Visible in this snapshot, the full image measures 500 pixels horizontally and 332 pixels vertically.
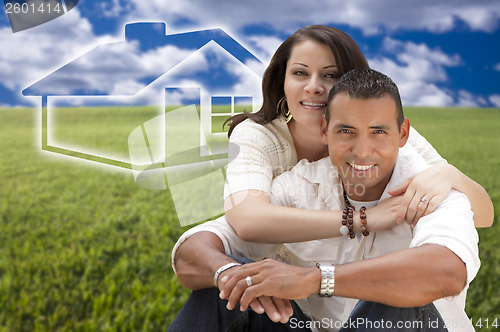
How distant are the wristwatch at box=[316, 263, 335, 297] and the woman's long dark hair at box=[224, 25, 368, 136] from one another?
2.22 ft

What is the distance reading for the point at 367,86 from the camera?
4.82ft

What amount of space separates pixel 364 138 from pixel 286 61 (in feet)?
1.68

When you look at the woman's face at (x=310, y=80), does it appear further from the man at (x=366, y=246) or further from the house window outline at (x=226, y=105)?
the house window outline at (x=226, y=105)

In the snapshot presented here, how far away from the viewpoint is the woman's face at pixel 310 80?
1.68m

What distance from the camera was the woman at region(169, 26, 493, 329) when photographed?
147 centimetres

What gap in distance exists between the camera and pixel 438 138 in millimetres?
8039

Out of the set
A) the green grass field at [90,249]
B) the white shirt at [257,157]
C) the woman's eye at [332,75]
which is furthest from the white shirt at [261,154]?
the green grass field at [90,249]

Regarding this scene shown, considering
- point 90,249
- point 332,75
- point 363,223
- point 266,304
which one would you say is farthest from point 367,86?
point 90,249

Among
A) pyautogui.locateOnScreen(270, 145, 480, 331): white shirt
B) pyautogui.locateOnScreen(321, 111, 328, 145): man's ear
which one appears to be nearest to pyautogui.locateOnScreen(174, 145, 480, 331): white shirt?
pyautogui.locateOnScreen(270, 145, 480, 331): white shirt

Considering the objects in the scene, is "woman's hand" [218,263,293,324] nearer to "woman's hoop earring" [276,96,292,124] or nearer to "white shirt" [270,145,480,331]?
"white shirt" [270,145,480,331]

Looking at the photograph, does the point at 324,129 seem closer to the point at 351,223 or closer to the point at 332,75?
the point at 332,75

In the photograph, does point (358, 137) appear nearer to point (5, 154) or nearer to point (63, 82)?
point (63, 82)

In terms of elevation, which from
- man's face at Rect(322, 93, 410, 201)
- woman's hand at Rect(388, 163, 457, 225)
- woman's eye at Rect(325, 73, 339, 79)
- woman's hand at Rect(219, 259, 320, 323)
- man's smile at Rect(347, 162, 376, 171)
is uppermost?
woman's eye at Rect(325, 73, 339, 79)

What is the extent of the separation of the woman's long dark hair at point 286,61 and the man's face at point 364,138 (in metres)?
0.22
